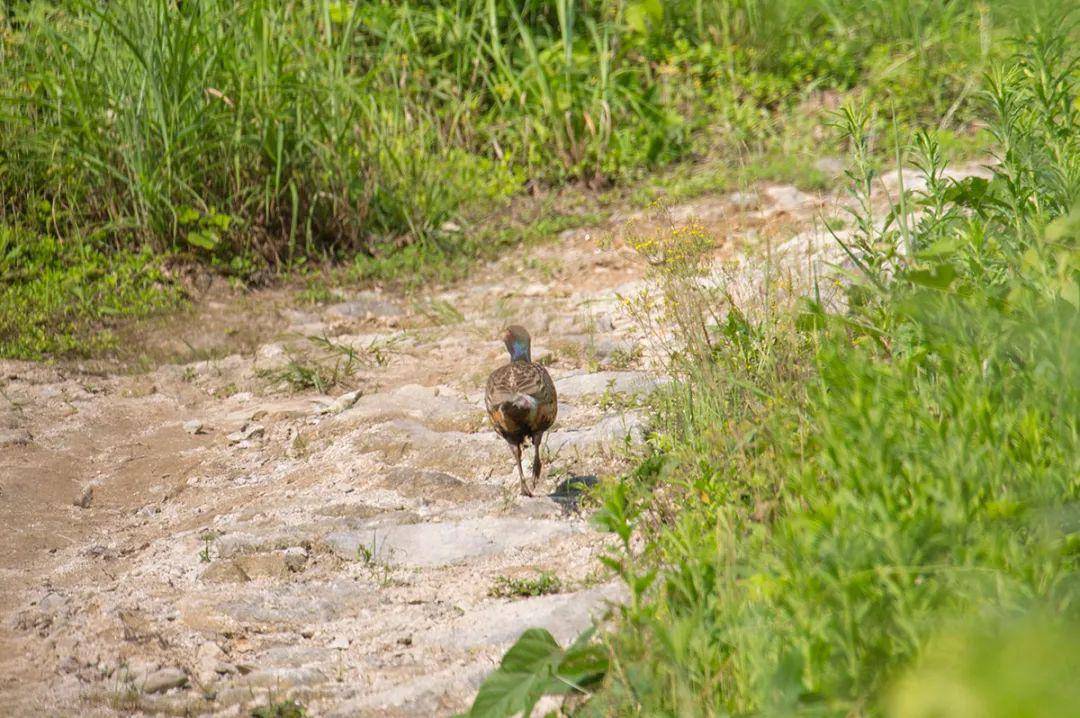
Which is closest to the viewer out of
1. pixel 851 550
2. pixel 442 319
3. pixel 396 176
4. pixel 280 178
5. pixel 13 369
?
pixel 851 550

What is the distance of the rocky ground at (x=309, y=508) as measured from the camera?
356 centimetres

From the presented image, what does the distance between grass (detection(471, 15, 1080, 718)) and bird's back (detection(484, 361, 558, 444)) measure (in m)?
0.61

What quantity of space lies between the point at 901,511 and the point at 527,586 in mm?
1580

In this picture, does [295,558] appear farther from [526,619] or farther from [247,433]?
[247,433]

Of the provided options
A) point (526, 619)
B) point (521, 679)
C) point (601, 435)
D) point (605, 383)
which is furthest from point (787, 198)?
point (521, 679)

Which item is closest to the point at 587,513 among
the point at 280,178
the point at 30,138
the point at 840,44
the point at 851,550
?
the point at 851,550

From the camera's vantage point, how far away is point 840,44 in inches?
416

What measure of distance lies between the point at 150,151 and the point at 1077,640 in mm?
6687

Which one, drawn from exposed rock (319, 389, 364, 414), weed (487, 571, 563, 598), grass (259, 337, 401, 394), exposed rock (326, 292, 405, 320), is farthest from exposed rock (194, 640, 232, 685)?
exposed rock (326, 292, 405, 320)

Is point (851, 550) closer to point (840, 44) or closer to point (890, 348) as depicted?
point (890, 348)

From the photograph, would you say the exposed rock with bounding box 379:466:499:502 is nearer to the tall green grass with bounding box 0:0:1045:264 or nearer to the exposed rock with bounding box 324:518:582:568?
the exposed rock with bounding box 324:518:582:568

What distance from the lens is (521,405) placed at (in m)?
4.53

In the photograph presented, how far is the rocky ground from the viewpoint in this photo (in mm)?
3562

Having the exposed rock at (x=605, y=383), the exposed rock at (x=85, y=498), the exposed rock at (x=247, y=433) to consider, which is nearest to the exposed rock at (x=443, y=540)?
the exposed rock at (x=605, y=383)
